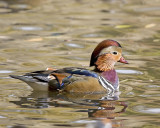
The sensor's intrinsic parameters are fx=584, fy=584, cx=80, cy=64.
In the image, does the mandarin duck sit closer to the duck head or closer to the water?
the duck head

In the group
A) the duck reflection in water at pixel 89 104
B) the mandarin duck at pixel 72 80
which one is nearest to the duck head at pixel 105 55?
the mandarin duck at pixel 72 80

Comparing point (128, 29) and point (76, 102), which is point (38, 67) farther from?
point (128, 29)

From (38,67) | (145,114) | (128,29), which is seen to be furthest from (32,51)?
(145,114)

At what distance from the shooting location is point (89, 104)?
8492mm

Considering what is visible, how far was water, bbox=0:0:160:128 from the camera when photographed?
305 inches

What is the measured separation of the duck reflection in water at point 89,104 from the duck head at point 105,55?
61 centimetres

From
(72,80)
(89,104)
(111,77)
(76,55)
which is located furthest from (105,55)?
(76,55)

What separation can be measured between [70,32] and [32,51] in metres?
2.29

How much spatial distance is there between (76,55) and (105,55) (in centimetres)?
252

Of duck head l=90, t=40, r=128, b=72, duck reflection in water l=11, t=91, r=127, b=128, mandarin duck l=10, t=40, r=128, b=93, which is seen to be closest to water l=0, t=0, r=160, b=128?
duck reflection in water l=11, t=91, r=127, b=128

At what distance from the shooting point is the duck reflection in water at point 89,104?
7621 millimetres

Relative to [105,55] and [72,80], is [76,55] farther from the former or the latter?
[72,80]

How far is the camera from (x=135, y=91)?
9320 millimetres

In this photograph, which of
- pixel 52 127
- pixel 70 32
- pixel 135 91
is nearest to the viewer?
pixel 52 127
